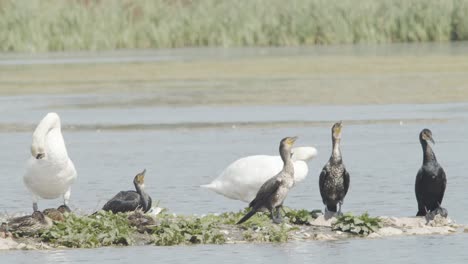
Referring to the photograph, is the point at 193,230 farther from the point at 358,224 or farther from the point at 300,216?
the point at 358,224

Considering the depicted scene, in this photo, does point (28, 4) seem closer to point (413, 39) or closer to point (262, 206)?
point (413, 39)

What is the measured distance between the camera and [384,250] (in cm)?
1124

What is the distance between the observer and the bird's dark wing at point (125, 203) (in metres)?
12.3

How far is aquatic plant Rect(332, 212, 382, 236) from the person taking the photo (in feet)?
39.0

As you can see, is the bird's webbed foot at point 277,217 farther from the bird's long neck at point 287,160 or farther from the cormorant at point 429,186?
the cormorant at point 429,186

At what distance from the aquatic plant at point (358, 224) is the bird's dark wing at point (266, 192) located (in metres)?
0.62

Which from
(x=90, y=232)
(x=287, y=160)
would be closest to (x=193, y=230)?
(x=90, y=232)

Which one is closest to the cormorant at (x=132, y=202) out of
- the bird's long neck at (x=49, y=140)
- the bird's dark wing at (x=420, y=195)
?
the bird's long neck at (x=49, y=140)

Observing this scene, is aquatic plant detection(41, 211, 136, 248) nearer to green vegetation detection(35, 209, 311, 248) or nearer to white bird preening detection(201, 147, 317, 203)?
green vegetation detection(35, 209, 311, 248)

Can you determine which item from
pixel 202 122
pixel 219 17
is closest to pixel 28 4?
pixel 219 17

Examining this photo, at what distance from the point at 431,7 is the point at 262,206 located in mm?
34535

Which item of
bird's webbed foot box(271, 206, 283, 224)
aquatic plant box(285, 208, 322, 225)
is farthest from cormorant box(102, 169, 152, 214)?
aquatic plant box(285, 208, 322, 225)

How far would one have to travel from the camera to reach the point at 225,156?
59.9 feet

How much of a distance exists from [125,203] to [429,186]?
266cm
